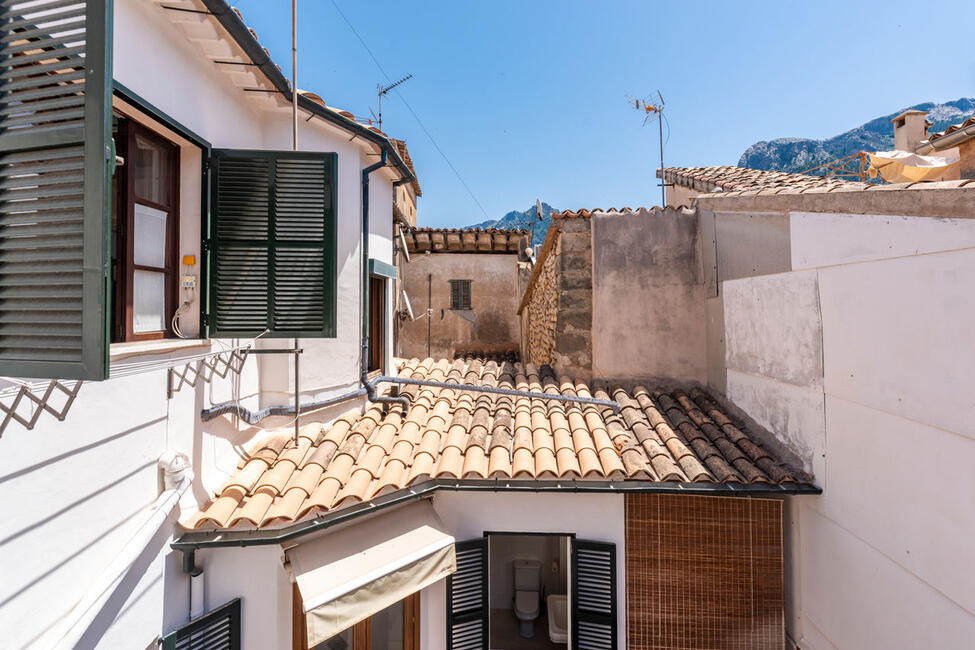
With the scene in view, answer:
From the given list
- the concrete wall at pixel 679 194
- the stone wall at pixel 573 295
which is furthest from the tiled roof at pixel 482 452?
the concrete wall at pixel 679 194

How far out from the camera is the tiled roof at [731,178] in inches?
290

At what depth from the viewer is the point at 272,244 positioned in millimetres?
4711

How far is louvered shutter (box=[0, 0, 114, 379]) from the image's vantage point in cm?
190

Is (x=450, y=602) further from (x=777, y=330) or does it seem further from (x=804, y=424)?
(x=777, y=330)

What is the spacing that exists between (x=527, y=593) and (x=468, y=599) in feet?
12.2

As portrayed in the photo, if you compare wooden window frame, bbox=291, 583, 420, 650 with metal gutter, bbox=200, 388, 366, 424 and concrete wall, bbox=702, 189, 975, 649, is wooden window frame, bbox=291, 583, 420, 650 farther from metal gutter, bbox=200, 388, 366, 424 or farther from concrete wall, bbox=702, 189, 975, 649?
concrete wall, bbox=702, 189, 975, 649

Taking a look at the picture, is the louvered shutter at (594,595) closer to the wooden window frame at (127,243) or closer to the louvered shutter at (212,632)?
the louvered shutter at (212,632)

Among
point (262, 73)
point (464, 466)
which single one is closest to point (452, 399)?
point (464, 466)

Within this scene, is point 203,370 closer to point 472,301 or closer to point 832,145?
point 472,301

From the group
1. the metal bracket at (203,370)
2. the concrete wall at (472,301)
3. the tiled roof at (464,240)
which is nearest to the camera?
the metal bracket at (203,370)

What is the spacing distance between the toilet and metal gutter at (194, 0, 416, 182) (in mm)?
7496

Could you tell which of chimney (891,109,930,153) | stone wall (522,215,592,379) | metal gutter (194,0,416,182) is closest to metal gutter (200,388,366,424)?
metal gutter (194,0,416,182)

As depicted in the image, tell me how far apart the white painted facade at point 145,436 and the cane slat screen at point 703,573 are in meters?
4.30

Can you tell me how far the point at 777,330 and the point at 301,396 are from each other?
5.93 m
